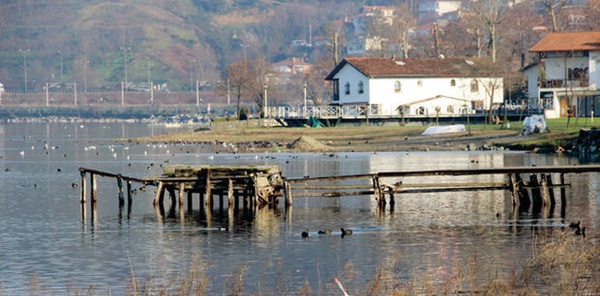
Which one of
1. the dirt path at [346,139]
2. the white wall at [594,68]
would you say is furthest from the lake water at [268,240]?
the white wall at [594,68]

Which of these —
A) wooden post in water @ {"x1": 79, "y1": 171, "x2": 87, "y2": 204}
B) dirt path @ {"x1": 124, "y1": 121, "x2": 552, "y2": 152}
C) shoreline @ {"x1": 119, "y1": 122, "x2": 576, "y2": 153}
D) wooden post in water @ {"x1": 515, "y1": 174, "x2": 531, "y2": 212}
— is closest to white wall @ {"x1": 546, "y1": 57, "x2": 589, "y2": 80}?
shoreline @ {"x1": 119, "y1": 122, "x2": 576, "y2": 153}

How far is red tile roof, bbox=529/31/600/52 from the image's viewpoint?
389 feet

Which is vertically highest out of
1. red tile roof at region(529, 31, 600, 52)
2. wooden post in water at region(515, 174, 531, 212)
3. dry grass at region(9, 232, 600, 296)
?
red tile roof at region(529, 31, 600, 52)

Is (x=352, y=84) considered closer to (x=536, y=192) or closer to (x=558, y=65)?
(x=558, y=65)

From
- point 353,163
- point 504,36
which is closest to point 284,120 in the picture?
point 353,163

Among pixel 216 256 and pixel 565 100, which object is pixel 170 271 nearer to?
pixel 216 256

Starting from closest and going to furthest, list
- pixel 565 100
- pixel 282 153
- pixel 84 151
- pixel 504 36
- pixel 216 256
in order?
pixel 216 256 < pixel 282 153 < pixel 84 151 < pixel 565 100 < pixel 504 36

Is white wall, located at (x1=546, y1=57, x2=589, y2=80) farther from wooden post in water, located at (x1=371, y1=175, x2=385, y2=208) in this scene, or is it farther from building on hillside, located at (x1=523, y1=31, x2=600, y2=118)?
wooden post in water, located at (x1=371, y1=175, x2=385, y2=208)

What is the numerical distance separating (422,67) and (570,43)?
17.1 m

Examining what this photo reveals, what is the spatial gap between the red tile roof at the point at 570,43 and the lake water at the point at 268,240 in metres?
58.3

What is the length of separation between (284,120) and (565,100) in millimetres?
28001

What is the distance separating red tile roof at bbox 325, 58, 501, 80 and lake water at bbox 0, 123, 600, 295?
2586 inches

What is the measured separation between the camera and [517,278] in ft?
97.8

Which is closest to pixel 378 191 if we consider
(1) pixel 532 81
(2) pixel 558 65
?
(2) pixel 558 65
